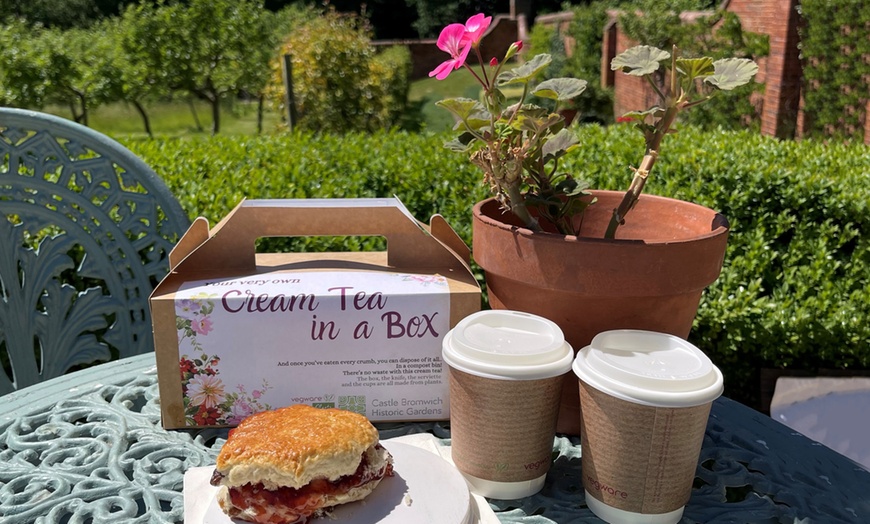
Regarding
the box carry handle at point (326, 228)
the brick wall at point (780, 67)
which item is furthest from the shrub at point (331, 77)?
the box carry handle at point (326, 228)

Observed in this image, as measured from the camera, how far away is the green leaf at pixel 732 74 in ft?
3.14

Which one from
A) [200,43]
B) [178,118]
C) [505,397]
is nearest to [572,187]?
[505,397]

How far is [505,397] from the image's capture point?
88cm

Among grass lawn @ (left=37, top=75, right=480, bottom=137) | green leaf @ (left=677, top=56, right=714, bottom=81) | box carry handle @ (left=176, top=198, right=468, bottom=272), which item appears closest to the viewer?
green leaf @ (left=677, top=56, right=714, bottom=81)

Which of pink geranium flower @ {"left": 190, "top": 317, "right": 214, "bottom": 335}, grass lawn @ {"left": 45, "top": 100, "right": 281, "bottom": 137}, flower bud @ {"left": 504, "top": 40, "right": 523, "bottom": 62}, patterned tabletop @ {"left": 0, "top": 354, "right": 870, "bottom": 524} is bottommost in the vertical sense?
grass lawn @ {"left": 45, "top": 100, "right": 281, "bottom": 137}

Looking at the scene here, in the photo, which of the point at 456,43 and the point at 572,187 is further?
the point at 572,187

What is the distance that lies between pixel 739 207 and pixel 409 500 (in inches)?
86.5

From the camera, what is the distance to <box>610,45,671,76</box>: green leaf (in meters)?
1.00

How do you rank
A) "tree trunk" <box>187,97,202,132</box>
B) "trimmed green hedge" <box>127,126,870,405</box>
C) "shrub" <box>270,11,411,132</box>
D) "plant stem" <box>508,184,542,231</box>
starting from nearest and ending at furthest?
"plant stem" <box>508,184,542,231</box> → "trimmed green hedge" <box>127,126,870,405</box> → "shrub" <box>270,11,411,132</box> → "tree trunk" <box>187,97,202,132</box>

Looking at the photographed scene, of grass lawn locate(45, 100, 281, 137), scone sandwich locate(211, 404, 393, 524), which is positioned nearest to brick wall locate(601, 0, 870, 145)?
scone sandwich locate(211, 404, 393, 524)

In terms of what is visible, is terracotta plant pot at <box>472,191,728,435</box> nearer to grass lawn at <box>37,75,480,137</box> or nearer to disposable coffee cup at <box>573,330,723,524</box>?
disposable coffee cup at <box>573,330,723,524</box>

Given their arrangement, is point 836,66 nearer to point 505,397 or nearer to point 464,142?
point 464,142

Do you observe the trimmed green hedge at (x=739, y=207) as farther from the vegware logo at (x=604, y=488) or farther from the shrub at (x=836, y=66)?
the shrub at (x=836, y=66)

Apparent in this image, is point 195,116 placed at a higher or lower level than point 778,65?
lower
